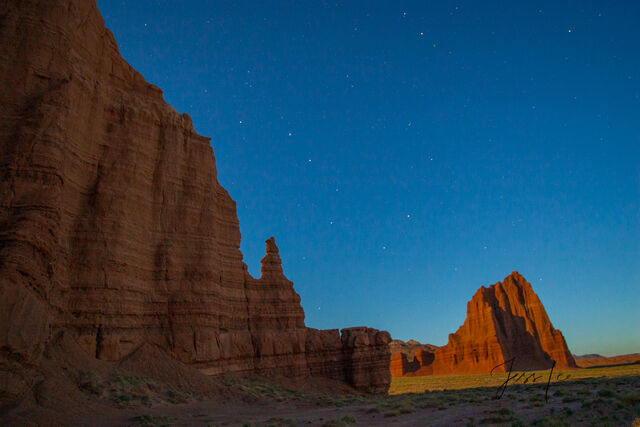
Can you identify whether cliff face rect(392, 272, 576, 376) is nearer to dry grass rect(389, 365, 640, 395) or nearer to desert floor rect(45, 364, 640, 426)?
dry grass rect(389, 365, 640, 395)

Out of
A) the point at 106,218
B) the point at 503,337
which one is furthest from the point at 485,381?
the point at 106,218

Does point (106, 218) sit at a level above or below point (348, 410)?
above

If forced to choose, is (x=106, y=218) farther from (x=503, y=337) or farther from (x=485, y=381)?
(x=503, y=337)

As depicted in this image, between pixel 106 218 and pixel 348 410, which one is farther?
pixel 106 218

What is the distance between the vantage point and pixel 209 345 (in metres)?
26.6

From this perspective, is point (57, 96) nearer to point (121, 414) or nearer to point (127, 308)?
point (127, 308)

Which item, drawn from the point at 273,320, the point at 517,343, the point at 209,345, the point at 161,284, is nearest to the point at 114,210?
the point at 161,284

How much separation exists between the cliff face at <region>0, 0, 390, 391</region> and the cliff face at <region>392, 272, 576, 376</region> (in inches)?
3300

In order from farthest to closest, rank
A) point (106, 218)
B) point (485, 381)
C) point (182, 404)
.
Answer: point (485, 381)
point (106, 218)
point (182, 404)

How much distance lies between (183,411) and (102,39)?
22843 mm

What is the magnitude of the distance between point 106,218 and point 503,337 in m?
103

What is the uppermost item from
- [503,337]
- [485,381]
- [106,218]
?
[106,218]

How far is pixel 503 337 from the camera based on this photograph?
10188 cm

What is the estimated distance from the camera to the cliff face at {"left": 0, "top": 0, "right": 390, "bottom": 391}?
1707 centimetres
